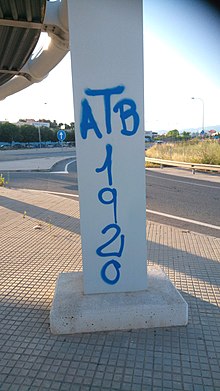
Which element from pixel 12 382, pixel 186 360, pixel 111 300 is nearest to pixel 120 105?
pixel 111 300

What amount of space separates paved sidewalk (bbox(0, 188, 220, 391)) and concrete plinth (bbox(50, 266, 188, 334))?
0.22ft

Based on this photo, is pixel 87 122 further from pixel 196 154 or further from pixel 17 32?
pixel 196 154

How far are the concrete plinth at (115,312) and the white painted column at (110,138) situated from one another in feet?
0.51

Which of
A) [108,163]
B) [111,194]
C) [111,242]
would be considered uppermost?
[108,163]

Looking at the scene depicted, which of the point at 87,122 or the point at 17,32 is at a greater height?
the point at 17,32

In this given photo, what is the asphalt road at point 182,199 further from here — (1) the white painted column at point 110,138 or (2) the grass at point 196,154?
(2) the grass at point 196,154

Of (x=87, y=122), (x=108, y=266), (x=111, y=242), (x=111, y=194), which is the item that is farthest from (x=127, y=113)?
(x=108, y=266)

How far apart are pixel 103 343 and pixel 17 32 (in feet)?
15.1

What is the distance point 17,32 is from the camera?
15.0ft

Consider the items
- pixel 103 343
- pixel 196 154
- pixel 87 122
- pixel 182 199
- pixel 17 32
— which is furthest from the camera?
pixel 196 154

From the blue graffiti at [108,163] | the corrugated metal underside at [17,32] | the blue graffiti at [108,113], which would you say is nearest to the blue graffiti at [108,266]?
the blue graffiti at [108,163]

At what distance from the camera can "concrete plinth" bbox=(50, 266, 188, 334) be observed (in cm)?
250

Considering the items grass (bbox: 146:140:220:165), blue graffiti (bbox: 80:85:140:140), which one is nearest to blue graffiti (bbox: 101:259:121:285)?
blue graffiti (bbox: 80:85:140:140)

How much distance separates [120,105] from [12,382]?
226 centimetres
